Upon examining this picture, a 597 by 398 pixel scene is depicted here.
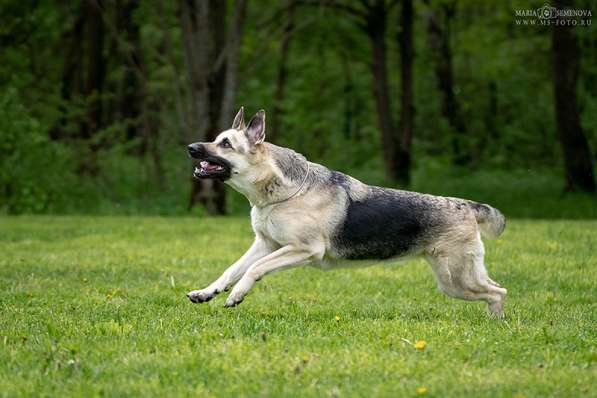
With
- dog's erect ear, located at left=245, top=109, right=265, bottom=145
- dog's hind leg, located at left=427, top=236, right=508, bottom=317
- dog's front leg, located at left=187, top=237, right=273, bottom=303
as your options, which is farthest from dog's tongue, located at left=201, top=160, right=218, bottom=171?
dog's hind leg, located at left=427, top=236, right=508, bottom=317

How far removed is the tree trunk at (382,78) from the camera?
23578 mm

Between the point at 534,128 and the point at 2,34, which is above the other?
the point at 2,34

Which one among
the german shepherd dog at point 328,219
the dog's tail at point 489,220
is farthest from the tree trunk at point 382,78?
the german shepherd dog at point 328,219

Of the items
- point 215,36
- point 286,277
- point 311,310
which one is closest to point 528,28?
point 215,36

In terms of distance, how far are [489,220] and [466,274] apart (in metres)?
0.62

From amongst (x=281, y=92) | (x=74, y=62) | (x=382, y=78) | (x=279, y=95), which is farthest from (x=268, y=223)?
(x=74, y=62)

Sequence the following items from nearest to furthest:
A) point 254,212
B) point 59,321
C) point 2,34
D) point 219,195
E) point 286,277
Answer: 1. point 59,321
2. point 254,212
3. point 286,277
4. point 219,195
5. point 2,34

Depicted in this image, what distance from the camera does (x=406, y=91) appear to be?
84.1 feet

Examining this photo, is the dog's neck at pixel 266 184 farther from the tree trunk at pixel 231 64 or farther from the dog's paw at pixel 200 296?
the tree trunk at pixel 231 64

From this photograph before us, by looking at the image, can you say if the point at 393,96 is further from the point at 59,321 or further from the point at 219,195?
the point at 59,321

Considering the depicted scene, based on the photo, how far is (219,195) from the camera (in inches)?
824

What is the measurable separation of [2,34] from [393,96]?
1745 centimetres

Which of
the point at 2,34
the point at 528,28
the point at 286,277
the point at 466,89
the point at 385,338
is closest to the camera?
the point at 385,338

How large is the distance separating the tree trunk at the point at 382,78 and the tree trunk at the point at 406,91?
0.95 ft
